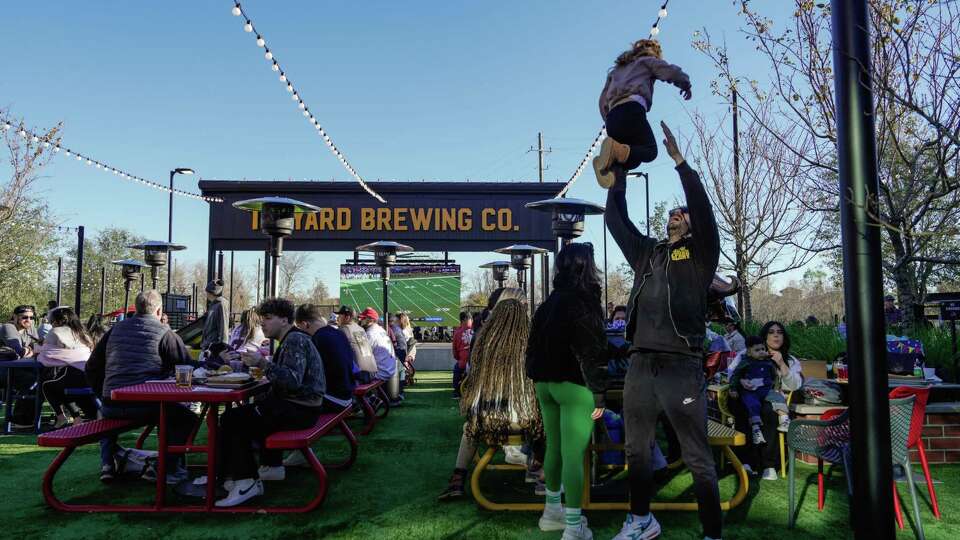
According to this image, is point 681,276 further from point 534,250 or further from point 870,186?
point 534,250

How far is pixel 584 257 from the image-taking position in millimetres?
3750

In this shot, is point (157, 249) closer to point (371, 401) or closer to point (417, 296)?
point (371, 401)

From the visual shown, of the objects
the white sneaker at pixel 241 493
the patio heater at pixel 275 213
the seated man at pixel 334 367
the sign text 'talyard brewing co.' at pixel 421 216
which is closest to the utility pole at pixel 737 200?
the sign text 'talyard brewing co.' at pixel 421 216

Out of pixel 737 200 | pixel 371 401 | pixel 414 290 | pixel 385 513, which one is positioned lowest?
pixel 385 513

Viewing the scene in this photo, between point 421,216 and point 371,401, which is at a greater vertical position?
point 421,216

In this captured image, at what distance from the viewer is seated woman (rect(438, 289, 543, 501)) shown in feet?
13.7

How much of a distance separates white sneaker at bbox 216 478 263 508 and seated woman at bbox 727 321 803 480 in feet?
12.9

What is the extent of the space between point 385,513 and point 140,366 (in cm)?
234

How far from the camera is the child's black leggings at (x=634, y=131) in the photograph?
3.38m

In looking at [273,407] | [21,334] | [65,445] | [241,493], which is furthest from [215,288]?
[241,493]

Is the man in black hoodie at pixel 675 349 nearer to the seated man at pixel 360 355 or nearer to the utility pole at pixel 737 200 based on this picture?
the seated man at pixel 360 355

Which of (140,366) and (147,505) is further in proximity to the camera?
(140,366)

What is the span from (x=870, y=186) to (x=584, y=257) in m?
1.51

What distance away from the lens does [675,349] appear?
3141mm
